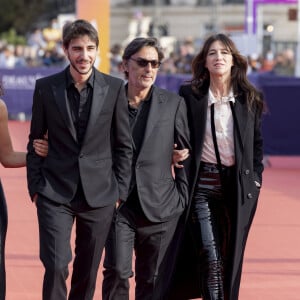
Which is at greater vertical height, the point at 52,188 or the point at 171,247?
the point at 52,188

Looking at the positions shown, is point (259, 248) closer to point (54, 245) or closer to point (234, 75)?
point (234, 75)

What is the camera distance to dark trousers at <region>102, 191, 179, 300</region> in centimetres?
651

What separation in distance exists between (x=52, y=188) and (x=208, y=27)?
5920cm

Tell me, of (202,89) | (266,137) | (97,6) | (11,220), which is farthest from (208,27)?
(202,89)

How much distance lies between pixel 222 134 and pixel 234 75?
0.42 meters

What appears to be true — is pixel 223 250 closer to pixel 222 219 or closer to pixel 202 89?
pixel 222 219

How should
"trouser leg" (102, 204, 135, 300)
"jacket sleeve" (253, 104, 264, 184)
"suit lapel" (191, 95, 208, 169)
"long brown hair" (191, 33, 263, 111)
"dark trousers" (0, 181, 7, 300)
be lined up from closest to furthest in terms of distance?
"dark trousers" (0, 181, 7, 300) < "trouser leg" (102, 204, 135, 300) < "suit lapel" (191, 95, 208, 169) < "long brown hair" (191, 33, 263, 111) < "jacket sleeve" (253, 104, 264, 184)

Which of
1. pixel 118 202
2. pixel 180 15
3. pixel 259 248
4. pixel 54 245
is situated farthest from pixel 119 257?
pixel 180 15

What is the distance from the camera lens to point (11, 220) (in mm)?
11688

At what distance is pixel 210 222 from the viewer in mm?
6867

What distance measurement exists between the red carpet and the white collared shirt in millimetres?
1754

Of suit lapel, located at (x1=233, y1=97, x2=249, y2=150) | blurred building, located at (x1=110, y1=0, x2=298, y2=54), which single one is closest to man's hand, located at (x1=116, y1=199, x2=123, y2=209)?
suit lapel, located at (x1=233, y1=97, x2=249, y2=150)

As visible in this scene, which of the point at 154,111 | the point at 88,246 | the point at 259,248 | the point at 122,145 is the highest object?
the point at 154,111

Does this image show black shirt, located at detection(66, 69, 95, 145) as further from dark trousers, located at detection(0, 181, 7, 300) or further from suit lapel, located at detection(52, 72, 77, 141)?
dark trousers, located at detection(0, 181, 7, 300)
